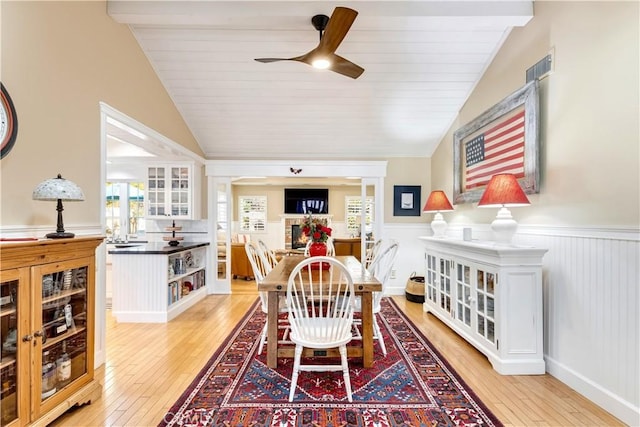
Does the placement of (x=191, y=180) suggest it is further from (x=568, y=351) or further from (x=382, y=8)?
(x=568, y=351)

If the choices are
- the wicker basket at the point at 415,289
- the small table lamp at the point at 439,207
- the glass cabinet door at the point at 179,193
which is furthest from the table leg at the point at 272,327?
the glass cabinet door at the point at 179,193

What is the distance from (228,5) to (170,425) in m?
3.22

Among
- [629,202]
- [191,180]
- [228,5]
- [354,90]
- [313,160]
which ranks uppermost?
[228,5]

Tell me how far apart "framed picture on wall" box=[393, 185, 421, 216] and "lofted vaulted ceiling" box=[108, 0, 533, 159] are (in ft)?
2.00

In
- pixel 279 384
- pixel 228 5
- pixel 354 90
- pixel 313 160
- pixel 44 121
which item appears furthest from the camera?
pixel 313 160

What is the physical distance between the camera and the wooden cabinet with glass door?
1.61m

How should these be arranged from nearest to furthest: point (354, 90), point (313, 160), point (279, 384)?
1. point (279, 384)
2. point (354, 90)
3. point (313, 160)

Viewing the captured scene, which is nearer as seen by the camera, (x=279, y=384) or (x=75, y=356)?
(x=75, y=356)

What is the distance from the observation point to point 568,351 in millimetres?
2332

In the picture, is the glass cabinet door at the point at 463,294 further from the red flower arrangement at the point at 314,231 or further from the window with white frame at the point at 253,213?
the window with white frame at the point at 253,213

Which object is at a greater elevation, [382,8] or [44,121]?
[382,8]

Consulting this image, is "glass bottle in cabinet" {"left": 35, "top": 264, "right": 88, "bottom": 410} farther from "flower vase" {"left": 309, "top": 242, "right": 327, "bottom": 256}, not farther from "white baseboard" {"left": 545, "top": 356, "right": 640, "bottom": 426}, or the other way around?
"white baseboard" {"left": 545, "top": 356, "right": 640, "bottom": 426}

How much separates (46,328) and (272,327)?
1.43 m

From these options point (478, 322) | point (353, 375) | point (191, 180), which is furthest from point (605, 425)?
point (191, 180)
